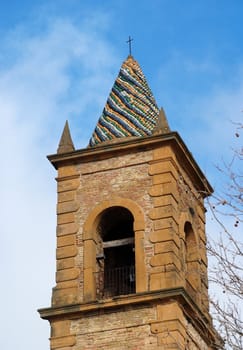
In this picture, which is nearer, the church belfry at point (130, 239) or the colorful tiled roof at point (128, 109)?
the church belfry at point (130, 239)

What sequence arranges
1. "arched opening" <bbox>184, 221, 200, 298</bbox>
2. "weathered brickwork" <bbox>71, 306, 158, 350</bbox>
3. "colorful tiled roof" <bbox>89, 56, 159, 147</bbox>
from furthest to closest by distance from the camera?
1. "colorful tiled roof" <bbox>89, 56, 159, 147</bbox>
2. "arched opening" <bbox>184, 221, 200, 298</bbox>
3. "weathered brickwork" <bbox>71, 306, 158, 350</bbox>

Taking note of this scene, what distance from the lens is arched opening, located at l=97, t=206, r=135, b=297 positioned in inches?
903

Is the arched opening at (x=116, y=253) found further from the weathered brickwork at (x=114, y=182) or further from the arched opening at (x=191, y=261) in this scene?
the arched opening at (x=191, y=261)

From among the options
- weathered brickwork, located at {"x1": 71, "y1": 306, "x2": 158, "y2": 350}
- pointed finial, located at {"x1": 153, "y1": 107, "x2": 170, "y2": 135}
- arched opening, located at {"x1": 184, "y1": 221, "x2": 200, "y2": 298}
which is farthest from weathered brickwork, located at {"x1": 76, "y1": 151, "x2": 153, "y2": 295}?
weathered brickwork, located at {"x1": 71, "y1": 306, "x2": 158, "y2": 350}

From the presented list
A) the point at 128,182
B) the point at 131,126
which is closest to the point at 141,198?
the point at 128,182

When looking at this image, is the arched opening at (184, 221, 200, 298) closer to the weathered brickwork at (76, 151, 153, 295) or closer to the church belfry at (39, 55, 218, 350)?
the church belfry at (39, 55, 218, 350)

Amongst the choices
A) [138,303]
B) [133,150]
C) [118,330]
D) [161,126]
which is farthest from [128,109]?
[118,330]

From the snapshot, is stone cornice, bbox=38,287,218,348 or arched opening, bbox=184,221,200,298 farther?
arched opening, bbox=184,221,200,298

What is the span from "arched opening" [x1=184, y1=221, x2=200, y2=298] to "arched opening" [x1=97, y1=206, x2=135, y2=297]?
1.09 metres

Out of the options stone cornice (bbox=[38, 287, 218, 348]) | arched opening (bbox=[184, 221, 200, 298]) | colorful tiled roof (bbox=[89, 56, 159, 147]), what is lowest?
stone cornice (bbox=[38, 287, 218, 348])

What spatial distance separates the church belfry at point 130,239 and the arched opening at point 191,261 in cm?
2

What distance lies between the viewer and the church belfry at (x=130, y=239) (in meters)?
21.3

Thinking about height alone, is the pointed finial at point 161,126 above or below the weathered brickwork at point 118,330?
above

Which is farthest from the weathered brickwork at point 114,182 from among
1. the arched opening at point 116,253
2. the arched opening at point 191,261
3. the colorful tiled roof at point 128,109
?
the arched opening at point 191,261
